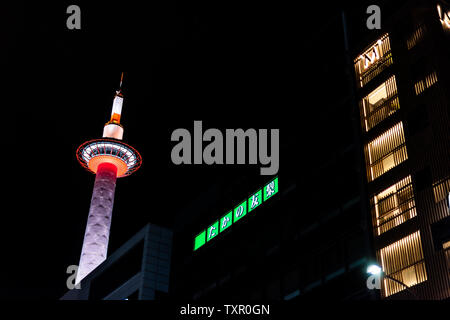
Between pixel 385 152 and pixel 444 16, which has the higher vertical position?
pixel 444 16

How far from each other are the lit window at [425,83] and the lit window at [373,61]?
4.37 metres

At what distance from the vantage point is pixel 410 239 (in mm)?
33812

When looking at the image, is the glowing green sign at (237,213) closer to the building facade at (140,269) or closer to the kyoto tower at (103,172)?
the building facade at (140,269)

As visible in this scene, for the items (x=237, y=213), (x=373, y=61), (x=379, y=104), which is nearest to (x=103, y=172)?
(x=237, y=213)

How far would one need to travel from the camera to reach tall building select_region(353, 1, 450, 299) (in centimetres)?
3228

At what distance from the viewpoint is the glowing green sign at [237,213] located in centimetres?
5091

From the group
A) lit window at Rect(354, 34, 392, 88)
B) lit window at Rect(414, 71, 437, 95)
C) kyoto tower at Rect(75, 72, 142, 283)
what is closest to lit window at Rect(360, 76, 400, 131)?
lit window at Rect(354, 34, 392, 88)

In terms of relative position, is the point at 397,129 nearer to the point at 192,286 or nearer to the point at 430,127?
the point at 430,127

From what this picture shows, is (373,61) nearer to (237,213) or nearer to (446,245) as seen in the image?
(446,245)

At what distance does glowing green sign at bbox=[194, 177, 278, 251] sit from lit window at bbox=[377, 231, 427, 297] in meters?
16.5

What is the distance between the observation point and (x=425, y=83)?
3806 centimetres

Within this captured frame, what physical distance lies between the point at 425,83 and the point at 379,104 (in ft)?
17.2

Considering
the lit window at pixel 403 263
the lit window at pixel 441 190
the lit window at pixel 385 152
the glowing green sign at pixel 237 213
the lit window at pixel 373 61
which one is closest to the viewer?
the lit window at pixel 403 263

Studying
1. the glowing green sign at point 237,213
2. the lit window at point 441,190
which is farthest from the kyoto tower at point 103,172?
the lit window at point 441,190
